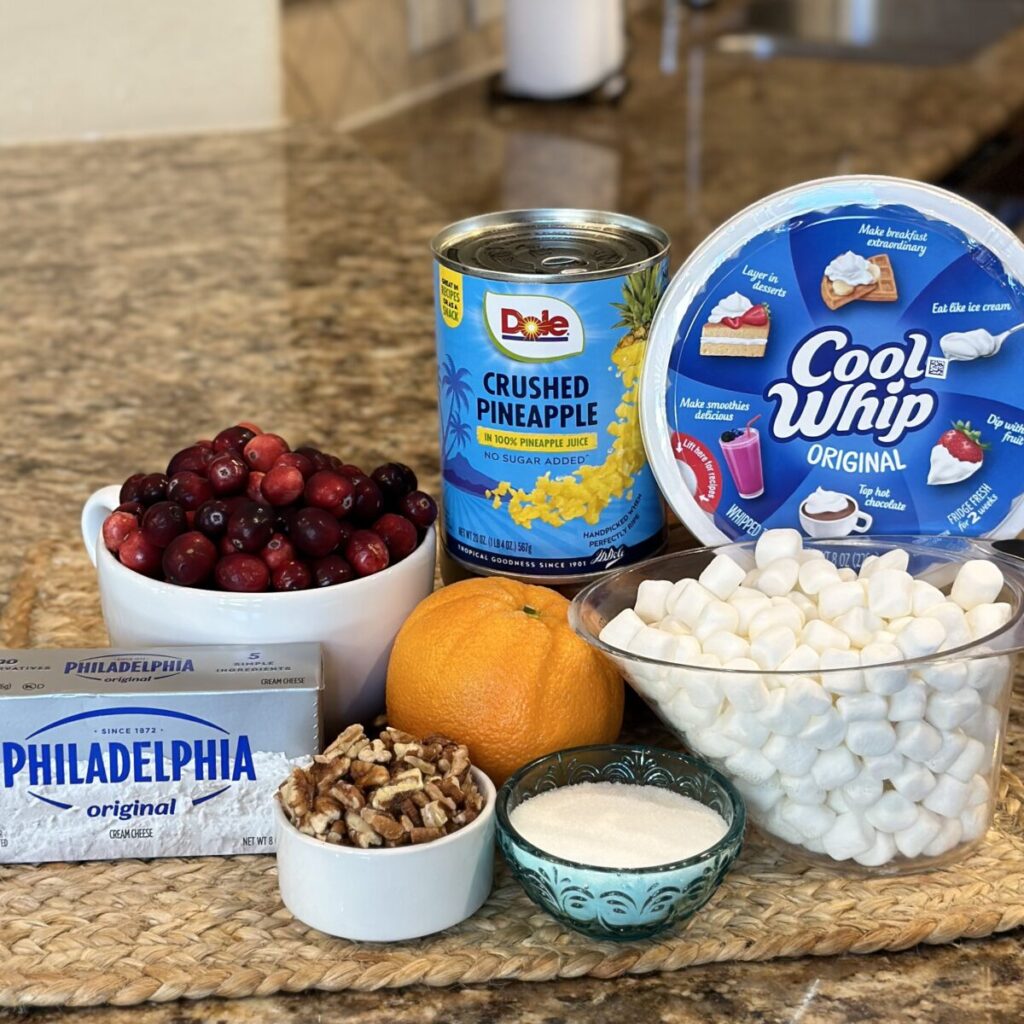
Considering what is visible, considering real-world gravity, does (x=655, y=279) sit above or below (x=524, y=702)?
above

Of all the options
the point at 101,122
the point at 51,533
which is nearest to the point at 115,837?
the point at 51,533

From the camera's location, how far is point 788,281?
0.86 m

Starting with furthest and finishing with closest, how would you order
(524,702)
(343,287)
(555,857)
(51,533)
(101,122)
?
(101,122), (343,287), (51,533), (524,702), (555,857)

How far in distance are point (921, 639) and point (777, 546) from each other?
12 cm

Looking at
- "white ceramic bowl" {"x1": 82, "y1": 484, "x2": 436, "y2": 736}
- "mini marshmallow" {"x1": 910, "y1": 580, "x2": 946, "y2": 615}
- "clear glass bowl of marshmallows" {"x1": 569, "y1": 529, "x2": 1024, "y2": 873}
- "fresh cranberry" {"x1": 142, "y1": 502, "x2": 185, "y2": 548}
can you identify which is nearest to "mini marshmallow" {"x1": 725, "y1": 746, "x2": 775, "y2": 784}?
"clear glass bowl of marshmallows" {"x1": 569, "y1": 529, "x2": 1024, "y2": 873}

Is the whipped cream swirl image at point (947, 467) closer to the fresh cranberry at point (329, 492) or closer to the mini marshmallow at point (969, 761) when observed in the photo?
the mini marshmallow at point (969, 761)

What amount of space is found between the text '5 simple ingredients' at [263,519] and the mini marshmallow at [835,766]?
0.84 ft

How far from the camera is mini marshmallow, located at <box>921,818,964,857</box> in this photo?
0.75 metres

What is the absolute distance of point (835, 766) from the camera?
28.4 inches

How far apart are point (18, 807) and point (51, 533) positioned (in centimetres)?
44

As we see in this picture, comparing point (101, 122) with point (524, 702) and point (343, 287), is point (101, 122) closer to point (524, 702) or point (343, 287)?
point (343, 287)

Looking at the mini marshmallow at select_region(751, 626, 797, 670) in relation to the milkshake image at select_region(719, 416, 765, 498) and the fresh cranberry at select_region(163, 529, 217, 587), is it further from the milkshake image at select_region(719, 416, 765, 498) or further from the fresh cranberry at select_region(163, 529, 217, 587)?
the fresh cranberry at select_region(163, 529, 217, 587)

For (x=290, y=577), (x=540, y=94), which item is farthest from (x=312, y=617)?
(x=540, y=94)

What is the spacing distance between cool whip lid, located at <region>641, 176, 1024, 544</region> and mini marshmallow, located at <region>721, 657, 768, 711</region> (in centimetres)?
20
